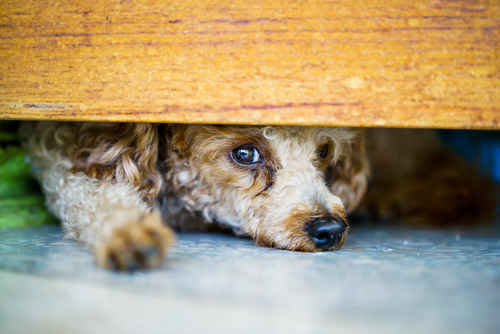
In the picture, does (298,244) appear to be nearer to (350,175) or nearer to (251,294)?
(251,294)

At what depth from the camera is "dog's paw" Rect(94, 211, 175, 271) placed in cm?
85

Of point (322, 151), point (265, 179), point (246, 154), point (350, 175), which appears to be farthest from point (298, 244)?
point (350, 175)

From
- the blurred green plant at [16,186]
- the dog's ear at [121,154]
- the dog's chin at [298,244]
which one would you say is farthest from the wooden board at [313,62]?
the blurred green plant at [16,186]

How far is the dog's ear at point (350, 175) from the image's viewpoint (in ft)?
6.14

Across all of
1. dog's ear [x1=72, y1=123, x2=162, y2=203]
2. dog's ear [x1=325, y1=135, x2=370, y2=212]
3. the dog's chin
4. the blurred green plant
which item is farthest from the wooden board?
the blurred green plant

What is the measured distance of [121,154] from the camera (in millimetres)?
1430

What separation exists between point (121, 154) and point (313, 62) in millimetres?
782

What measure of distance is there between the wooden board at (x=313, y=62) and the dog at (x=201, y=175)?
30cm

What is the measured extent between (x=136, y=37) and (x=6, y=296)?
0.82 meters

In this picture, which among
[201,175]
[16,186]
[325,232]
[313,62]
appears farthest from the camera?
[16,186]

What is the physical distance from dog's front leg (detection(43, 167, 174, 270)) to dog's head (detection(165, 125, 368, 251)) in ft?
0.96

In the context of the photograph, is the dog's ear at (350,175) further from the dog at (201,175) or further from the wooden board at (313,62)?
the wooden board at (313,62)

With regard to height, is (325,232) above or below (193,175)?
below

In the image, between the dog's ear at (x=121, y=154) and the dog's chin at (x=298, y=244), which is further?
the dog's ear at (x=121, y=154)
